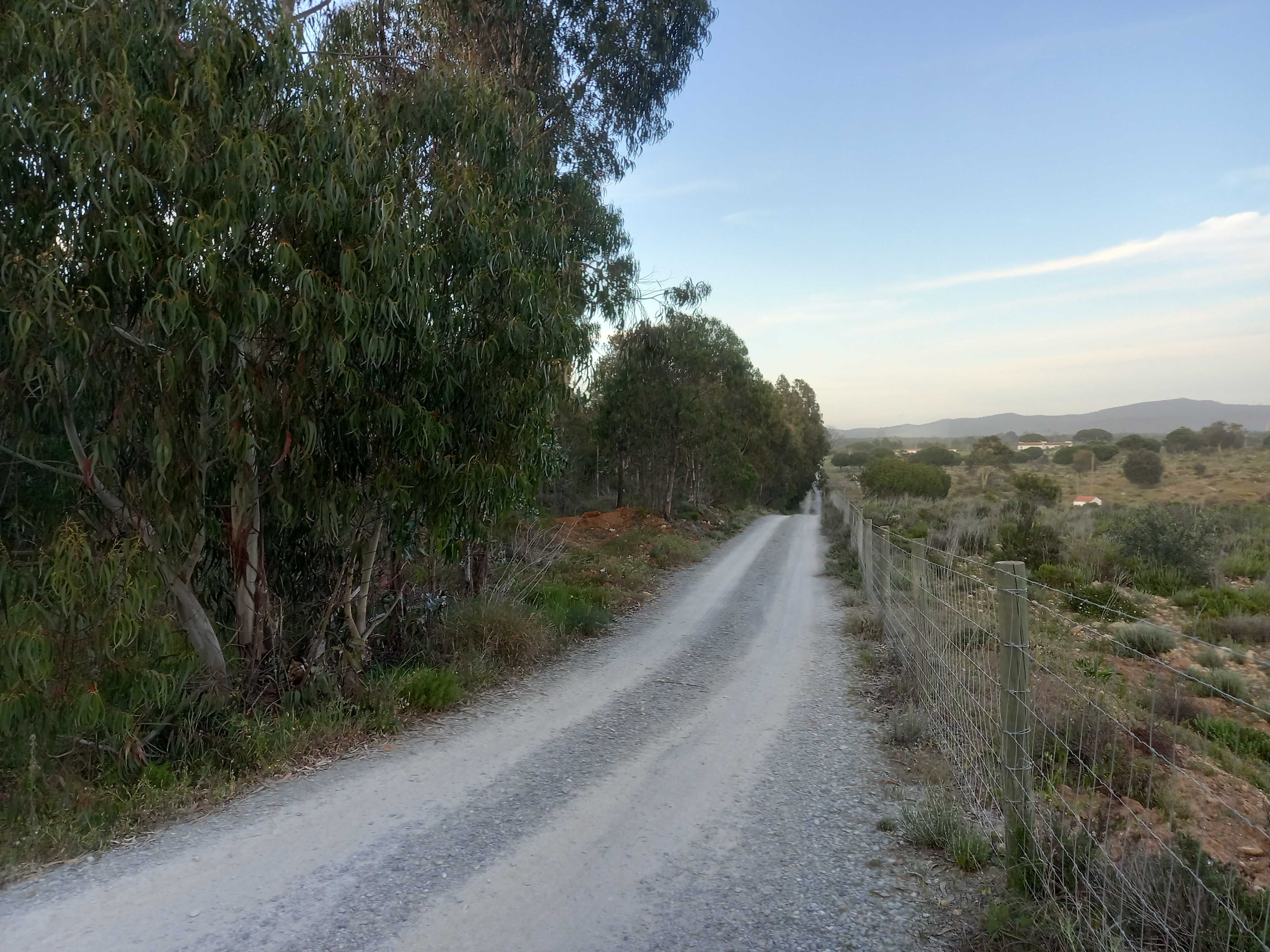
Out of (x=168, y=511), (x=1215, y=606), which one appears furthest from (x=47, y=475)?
(x=1215, y=606)

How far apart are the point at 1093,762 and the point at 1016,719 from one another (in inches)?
21.3

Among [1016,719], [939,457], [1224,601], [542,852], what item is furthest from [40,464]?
[939,457]

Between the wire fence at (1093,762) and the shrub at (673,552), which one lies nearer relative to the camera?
the wire fence at (1093,762)

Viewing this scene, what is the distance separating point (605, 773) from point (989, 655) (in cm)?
259

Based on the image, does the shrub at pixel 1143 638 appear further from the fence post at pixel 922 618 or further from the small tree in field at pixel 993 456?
the small tree in field at pixel 993 456

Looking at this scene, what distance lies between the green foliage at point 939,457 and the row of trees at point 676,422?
3979 centimetres

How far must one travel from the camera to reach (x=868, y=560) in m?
14.0

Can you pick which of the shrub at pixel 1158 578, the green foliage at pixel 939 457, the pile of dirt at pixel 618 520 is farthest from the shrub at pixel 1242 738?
the green foliage at pixel 939 457

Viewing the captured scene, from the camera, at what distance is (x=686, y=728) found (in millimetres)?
6840

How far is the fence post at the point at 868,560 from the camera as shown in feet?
42.3

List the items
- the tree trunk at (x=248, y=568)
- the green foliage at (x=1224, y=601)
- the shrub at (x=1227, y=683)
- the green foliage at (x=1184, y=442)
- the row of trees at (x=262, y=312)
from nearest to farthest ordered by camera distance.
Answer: the row of trees at (x=262, y=312)
the tree trunk at (x=248, y=568)
the shrub at (x=1227, y=683)
the green foliage at (x=1224, y=601)
the green foliage at (x=1184, y=442)

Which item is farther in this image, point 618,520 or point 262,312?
point 618,520

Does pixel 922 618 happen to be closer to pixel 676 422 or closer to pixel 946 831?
pixel 946 831

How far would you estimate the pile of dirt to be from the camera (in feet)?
83.4
